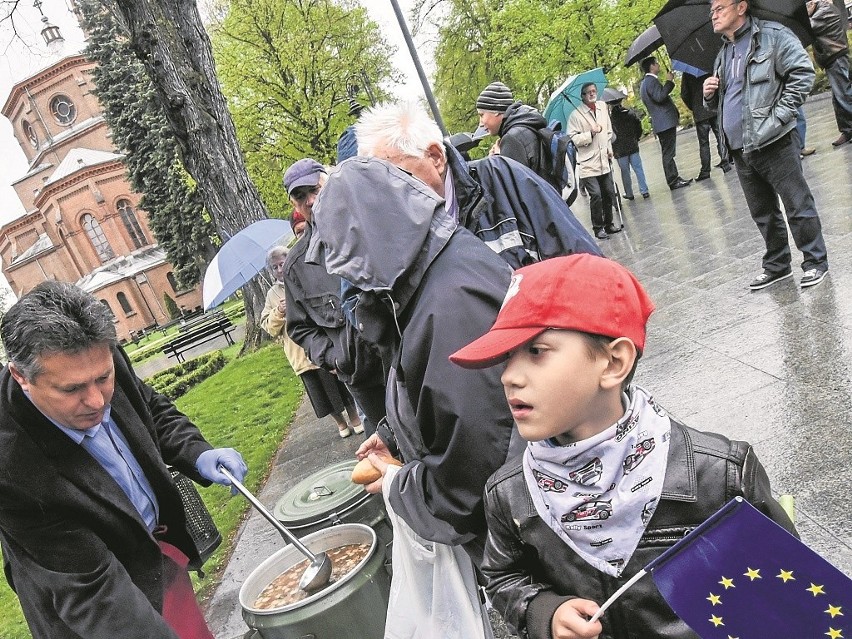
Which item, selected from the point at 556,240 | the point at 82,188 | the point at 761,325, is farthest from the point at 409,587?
the point at 82,188

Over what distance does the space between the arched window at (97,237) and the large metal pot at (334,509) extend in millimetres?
52348

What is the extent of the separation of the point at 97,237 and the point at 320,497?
174ft

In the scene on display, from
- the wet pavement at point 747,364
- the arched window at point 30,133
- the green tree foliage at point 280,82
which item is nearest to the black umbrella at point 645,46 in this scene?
the wet pavement at point 747,364

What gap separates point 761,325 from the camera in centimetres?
433

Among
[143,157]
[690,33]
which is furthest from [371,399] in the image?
[143,157]

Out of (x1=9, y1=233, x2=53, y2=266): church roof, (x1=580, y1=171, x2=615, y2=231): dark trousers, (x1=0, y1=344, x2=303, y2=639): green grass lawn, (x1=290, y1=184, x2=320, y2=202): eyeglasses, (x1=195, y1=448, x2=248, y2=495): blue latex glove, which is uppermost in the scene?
(x1=9, y1=233, x2=53, y2=266): church roof

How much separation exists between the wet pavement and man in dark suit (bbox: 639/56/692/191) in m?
2.71

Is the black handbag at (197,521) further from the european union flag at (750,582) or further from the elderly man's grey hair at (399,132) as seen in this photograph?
the european union flag at (750,582)

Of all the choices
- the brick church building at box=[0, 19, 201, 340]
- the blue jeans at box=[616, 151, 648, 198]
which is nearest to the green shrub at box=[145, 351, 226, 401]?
the blue jeans at box=[616, 151, 648, 198]

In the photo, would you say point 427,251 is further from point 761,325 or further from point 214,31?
point 214,31

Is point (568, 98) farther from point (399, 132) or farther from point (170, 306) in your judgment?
point (170, 306)

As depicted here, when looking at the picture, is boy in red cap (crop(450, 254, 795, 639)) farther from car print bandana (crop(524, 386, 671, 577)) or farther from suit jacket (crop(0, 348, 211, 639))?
suit jacket (crop(0, 348, 211, 639))

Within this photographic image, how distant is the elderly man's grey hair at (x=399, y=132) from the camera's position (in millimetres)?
2469

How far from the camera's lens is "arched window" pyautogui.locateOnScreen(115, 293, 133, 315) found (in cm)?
4853
